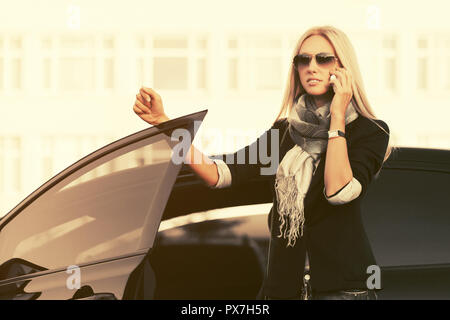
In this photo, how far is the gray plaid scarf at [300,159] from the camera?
8.03ft

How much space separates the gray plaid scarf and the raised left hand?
10 centimetres

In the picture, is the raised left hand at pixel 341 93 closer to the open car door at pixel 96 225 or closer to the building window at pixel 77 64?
the open car door at pixel 96 225

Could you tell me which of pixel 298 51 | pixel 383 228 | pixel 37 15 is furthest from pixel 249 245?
pixel 37 15

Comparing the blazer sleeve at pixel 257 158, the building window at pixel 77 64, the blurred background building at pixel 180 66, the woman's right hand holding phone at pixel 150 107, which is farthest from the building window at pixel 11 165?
the woman's right hand holding phone at pixel 150 107

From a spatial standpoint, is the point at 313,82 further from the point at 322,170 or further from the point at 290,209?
the point at 290,209

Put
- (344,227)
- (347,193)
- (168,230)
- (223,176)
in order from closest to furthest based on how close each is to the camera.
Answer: (347,193) < (344,227) < (223,176) < (168,230)

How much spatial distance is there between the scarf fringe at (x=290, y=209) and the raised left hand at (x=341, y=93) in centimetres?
29

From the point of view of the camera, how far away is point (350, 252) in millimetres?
2428

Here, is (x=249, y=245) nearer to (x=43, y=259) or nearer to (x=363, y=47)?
(x=43, y=259)

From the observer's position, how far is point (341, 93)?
2352 mm

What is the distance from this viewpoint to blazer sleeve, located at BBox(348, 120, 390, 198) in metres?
2.37

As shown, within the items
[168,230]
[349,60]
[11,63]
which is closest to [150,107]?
[349,60]

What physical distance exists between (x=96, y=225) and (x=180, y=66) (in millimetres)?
20799
